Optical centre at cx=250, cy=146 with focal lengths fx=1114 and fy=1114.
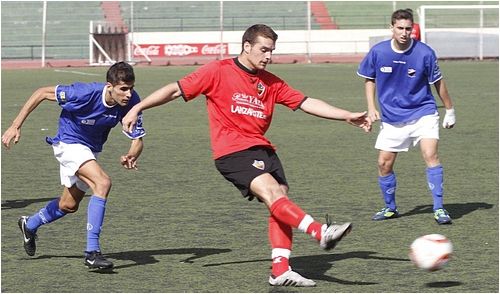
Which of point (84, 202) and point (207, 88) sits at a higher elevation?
point (207, 88)

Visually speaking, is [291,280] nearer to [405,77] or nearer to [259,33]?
[259,33]

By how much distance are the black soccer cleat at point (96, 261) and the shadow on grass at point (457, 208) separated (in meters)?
3.59

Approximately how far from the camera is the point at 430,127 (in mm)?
10320

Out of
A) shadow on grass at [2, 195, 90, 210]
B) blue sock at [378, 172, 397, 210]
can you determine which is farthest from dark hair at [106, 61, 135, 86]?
shadow on grass at [2, 195, 90, 210]

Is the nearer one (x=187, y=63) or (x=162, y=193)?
(x=162, y=193)

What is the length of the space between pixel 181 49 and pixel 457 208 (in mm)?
36082

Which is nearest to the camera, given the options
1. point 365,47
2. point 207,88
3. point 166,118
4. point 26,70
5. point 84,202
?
point 207,88

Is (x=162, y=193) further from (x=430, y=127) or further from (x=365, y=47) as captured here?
(x=365, y=47)

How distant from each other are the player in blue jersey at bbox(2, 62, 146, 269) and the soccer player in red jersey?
2.10 ft

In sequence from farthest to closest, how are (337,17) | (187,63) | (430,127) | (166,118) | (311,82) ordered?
1. (337,17)
2. (187,63)
3. (311,82)
4. (166,118)
5. (430,127)

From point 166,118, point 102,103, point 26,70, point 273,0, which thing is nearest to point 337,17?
point 273,0

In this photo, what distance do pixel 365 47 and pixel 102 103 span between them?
39783 millimetres

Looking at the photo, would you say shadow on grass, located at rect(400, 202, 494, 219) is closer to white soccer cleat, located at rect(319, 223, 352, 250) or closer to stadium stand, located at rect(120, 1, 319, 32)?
white soccer cleat, located at rect(319, 223, 352, 250)

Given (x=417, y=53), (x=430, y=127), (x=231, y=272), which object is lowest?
(x=231, y=272)
